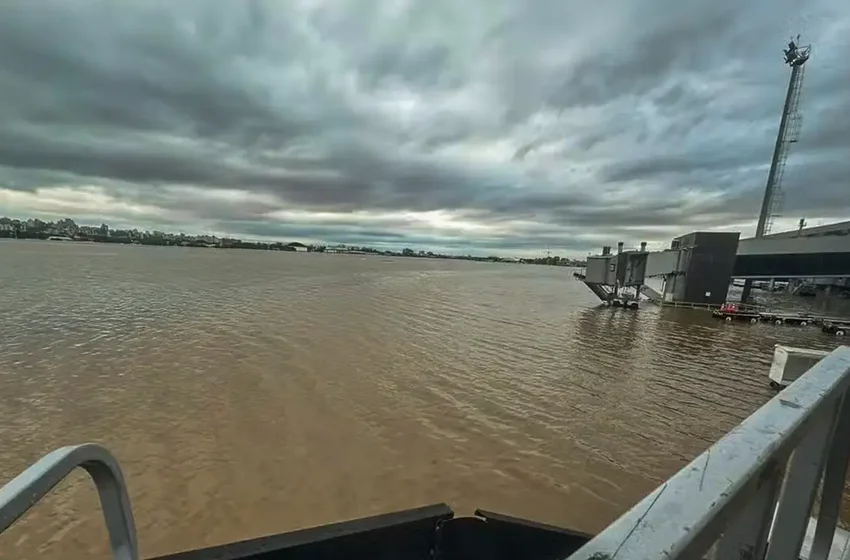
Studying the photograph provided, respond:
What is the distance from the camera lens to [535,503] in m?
6.19

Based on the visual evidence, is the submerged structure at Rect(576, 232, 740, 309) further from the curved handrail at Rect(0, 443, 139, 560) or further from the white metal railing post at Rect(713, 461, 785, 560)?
the curved handrail at Rect(0, 443, 139, 560)

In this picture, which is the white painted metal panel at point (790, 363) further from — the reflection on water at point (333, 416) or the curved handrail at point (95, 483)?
the curved handrail at point (95, 483)

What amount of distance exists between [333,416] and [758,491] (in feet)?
28.2

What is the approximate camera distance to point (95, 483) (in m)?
1.38

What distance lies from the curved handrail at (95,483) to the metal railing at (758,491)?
1.18 meters

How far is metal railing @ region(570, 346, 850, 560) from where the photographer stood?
70 cm

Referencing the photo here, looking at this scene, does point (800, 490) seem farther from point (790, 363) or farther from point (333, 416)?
point (790, 363)

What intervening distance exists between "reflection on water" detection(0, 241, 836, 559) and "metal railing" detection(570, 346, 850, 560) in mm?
5158

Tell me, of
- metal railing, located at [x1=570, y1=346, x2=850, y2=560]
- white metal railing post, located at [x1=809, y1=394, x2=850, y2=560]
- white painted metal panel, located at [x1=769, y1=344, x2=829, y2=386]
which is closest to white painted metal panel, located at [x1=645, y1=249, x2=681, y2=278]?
white painted metal panel, located at [x1=769, y1=344, x2=829, y2=386]

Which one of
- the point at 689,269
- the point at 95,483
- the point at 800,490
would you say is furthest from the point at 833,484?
the point at 689,269

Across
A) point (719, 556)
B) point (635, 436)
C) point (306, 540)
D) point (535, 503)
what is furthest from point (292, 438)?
point (719, 556)

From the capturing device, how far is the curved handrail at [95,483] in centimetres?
98

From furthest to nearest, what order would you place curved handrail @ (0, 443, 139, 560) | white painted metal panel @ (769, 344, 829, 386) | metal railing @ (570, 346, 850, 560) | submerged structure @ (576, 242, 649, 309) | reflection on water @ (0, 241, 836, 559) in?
1. submerged structure @ (576, 242, 649, 309)
2. white painted metal panel @ (769, 344, 829, 386)
3. reflection on water @ (0, 241, 836, 559)
4. curved handrail @ (0, 443, 139, 560)
5. metal railing @ (570, 346, 850, 560)

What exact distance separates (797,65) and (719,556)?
206ft
